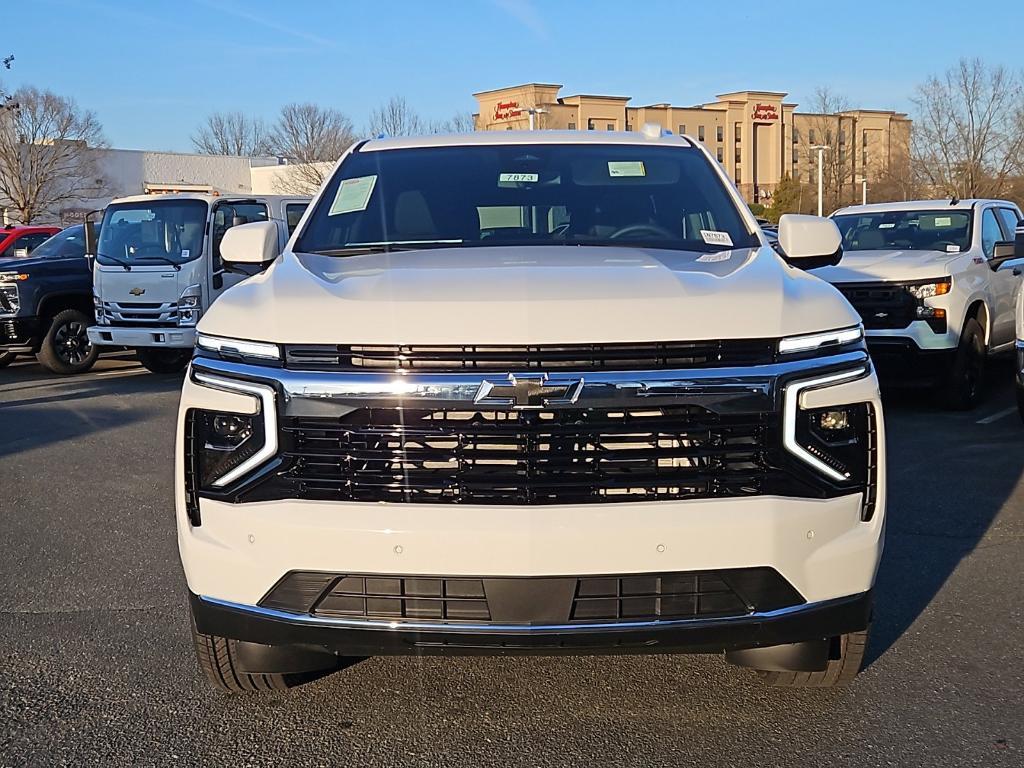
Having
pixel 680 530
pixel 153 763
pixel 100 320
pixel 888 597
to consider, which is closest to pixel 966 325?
pixel 888 597

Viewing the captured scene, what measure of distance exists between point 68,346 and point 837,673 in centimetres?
1230

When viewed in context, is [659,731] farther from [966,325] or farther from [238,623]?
[966,325]

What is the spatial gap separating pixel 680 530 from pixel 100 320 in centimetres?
1149

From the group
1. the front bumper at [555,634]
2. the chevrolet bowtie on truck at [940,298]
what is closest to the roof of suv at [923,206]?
the chevrolet bowtie on truck at [940,298]

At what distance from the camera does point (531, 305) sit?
2.97 meters

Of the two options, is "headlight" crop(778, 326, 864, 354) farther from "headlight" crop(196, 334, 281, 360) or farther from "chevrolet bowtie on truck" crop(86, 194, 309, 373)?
"chevrolet bowtie on truck" crop(86, 194, 309, 373)

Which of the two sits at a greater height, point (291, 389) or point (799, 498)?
point (291, 389)

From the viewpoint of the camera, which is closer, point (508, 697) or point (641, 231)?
point (508, 697)

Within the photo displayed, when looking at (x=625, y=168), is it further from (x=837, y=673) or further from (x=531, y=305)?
(x=837, y=673)

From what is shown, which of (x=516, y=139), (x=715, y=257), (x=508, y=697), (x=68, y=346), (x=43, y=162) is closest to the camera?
(x=508, y=697)

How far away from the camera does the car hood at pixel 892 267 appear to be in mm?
9164

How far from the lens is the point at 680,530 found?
288 cm

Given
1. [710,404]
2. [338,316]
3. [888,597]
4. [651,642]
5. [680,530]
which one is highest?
[338,316]

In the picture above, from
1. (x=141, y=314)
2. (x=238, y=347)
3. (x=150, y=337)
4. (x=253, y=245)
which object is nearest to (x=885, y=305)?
(x=253, y=245)
